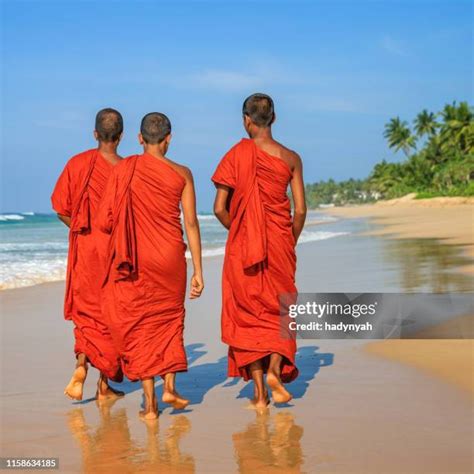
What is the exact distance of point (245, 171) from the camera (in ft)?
17.2

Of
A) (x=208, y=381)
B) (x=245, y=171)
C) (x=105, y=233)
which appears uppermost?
(x=245, y=171)

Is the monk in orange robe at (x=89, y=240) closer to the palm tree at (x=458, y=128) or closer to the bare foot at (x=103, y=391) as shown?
the bare foot at (x=103, y=391)

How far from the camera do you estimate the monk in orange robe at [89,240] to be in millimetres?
5398

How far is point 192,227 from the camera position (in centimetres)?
517

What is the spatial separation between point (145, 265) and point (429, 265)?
353 inches

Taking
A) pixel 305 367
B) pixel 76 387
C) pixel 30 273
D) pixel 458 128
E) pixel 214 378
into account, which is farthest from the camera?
pixel 458 128

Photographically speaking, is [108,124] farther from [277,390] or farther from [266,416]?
[266,416]

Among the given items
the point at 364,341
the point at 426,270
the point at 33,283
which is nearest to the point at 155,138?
the point at 364,341

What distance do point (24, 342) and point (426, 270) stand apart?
22.5 ft

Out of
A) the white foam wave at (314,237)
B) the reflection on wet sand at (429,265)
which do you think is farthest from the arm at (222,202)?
the white foam wave at (314,237)

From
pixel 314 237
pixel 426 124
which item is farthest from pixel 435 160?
pixel 314 237

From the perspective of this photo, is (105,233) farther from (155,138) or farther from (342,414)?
(342,414)

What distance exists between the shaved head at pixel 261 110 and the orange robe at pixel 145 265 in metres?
0.69

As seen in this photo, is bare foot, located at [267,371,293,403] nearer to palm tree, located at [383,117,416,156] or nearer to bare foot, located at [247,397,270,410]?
bare foot, located at [247,397,270,410]
